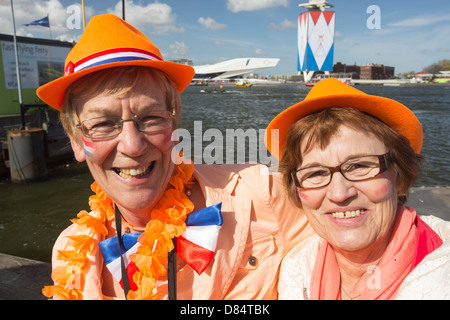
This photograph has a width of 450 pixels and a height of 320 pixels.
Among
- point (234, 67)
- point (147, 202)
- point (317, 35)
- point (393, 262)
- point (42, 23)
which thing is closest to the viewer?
point (393, 262)

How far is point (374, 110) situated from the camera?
1.62m

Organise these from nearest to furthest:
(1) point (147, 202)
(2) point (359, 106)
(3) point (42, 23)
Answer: (2) point (359, 106) < (1) point (147, 202) < (3) point (42, 23)

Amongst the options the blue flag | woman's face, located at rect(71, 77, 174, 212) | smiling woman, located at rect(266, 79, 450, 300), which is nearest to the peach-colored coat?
smiling woman, located at rect(266, 79, 450, 300)

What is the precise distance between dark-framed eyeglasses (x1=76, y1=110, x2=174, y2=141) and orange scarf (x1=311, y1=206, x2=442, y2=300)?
1033 mm

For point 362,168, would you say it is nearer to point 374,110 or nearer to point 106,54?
point 374,110

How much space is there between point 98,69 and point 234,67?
347ft

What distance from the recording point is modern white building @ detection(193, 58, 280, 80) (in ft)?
332

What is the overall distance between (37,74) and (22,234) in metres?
8.13

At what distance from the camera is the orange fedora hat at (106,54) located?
1.60m

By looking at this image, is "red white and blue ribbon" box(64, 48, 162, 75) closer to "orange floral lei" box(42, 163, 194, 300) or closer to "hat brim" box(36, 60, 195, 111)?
"hat brim" box(36, 60, 195, 111)

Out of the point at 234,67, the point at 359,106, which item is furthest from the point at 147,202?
the point at 234,67

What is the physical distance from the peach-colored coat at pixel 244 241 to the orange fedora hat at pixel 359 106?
1.37 feet

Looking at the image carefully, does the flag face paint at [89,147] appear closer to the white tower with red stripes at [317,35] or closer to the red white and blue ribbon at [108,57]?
the red white and blue ribbon at [108,57]
